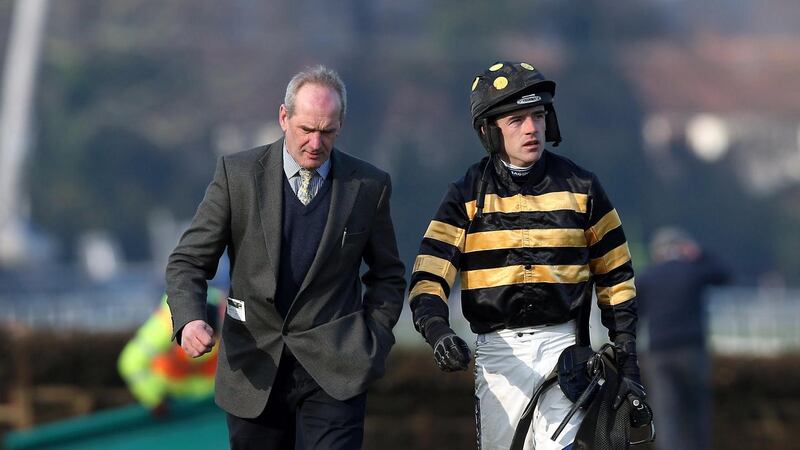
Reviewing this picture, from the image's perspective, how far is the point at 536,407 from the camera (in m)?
4.58

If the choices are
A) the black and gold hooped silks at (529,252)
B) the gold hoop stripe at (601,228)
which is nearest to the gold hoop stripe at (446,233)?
the black and gold hooped silks at (529,252)

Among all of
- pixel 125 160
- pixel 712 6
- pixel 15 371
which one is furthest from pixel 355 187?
pixel 712 6

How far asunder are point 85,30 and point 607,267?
54.5 m

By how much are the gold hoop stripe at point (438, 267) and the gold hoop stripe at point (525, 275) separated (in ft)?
0.22

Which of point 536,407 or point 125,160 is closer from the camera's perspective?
point 536,407

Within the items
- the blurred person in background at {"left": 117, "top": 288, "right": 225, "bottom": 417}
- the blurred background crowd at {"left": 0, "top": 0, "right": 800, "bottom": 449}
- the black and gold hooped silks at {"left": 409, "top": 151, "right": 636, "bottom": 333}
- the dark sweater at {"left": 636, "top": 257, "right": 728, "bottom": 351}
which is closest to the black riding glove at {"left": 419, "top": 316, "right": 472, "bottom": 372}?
the black and gold hooped silks at {"left": 409, "top": 151, "right": 636, "bottom": 333}

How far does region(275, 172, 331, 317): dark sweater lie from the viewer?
14.8ft

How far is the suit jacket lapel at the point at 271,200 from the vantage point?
176 inches

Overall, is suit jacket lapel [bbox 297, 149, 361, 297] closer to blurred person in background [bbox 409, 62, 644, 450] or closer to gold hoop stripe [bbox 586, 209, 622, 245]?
blurred person in background [bbox 409, 62, 644, 450]

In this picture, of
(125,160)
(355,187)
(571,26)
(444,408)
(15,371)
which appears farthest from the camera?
(571,26)

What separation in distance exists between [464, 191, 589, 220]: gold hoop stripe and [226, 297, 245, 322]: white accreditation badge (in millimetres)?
729

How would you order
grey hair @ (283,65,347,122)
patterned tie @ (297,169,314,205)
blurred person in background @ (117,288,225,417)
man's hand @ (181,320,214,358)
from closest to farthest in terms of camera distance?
man's hand @ (181,320,214,358)
grey hair @ (283,65,347,122)
patterned tie @ (297,169,314,205)
blurred person in background @ (117,288,225,417)

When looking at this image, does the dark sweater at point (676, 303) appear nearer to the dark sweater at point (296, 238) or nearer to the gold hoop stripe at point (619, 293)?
the gold hoop stripe at point (619, 293)

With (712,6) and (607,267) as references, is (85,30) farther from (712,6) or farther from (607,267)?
(607,267)
